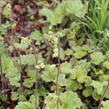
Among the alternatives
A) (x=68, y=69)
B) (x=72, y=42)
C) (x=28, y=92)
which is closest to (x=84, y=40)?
(x=72, y=42)

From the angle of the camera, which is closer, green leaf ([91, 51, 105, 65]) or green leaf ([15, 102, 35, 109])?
green leaf ([15, 102, 35, 109])

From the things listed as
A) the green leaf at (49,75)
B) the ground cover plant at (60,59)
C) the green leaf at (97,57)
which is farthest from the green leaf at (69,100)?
the green leaf at (97,57)

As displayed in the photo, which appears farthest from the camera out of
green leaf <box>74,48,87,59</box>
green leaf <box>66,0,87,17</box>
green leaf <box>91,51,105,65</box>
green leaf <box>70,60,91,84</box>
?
green leaf <box>66,0,87,17</box>

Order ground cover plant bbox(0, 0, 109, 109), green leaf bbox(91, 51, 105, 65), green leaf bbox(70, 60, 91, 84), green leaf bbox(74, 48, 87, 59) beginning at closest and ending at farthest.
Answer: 1. ground cover plant bbox(0, 0, 109, 109)
2. green leaf bbox(70, 60, 91, 84)
3. green leaf bbox(91, 51, 105, 65)
4. green leaf bbox(74, 48, 87, 59)

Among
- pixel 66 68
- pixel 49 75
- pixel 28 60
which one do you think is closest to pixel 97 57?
pixel 66 68

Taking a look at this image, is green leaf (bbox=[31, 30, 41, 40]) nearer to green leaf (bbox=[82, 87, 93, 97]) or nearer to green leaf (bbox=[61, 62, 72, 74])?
green leaf (bbox=[61, 62, 72, 74])

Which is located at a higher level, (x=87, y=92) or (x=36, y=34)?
(x=36, y=34)

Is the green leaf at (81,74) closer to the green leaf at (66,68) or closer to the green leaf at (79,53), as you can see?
the green leaf at (66,68)

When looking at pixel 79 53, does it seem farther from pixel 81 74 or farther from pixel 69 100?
pixel 69 100

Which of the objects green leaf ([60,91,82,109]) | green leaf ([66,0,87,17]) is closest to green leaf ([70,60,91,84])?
green leaf ([60,91,82,109])
